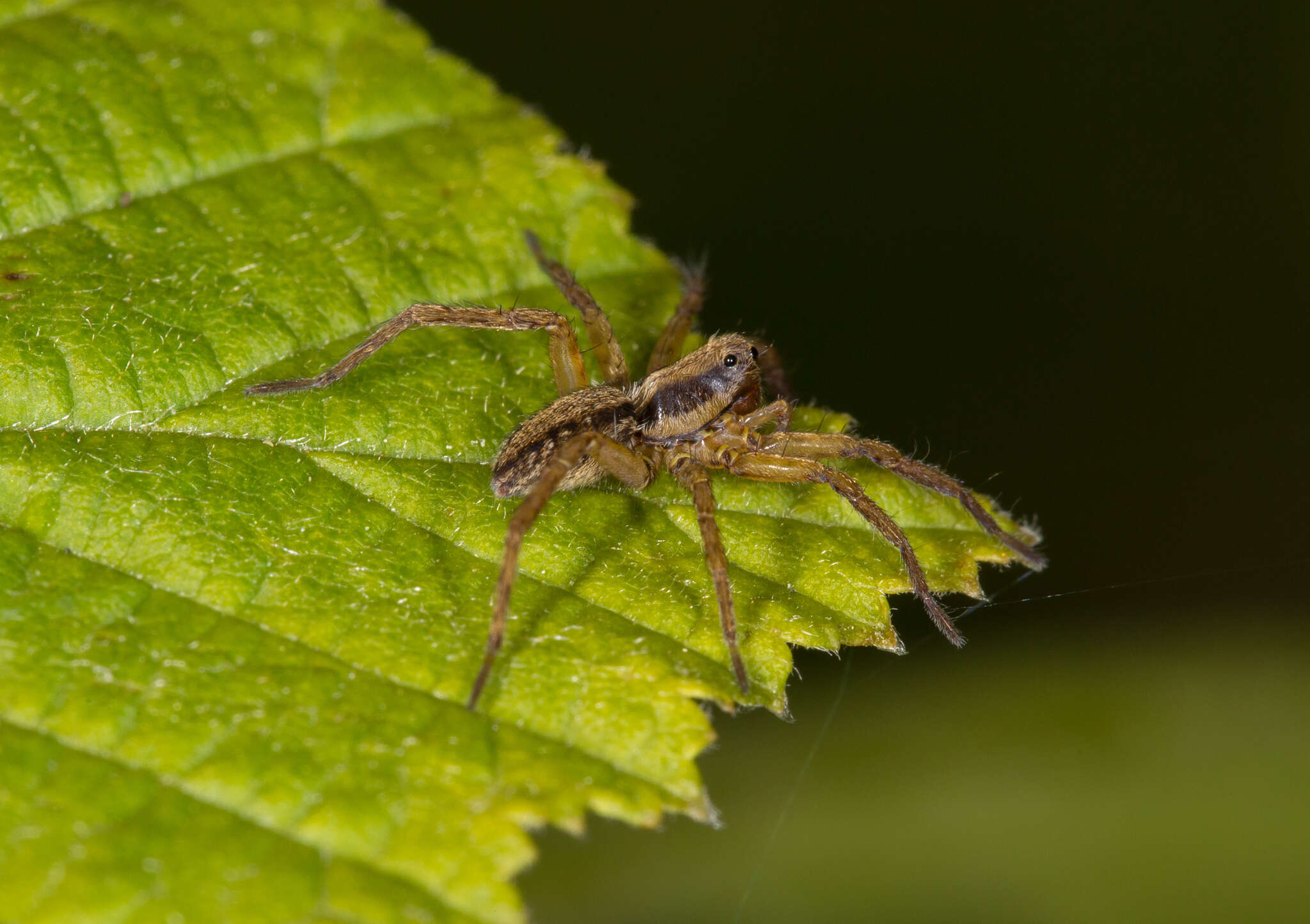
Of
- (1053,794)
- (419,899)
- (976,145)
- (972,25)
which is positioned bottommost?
(1053,794)

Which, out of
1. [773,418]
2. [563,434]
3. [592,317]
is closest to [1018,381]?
[773,418]

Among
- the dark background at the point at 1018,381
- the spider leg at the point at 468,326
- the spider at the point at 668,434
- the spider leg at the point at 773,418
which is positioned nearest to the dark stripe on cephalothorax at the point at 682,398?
the spider at the point at 668,434

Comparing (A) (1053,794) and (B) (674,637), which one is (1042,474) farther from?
(B) (674,637)

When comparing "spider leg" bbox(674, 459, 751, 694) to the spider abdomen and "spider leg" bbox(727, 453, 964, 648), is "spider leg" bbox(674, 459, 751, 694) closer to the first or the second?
"spider leg" bbox(727, 453, 964, 648)

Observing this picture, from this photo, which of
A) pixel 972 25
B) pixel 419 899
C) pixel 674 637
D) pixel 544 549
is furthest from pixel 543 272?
pixel 972 25

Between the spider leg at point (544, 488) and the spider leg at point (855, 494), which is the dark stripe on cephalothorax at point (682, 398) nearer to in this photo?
the spider leg at point (544, 488)

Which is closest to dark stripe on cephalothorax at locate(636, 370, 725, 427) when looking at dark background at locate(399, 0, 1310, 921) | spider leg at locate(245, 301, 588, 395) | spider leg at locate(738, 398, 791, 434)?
spider leg at locate(738, 398, 791, 434)
